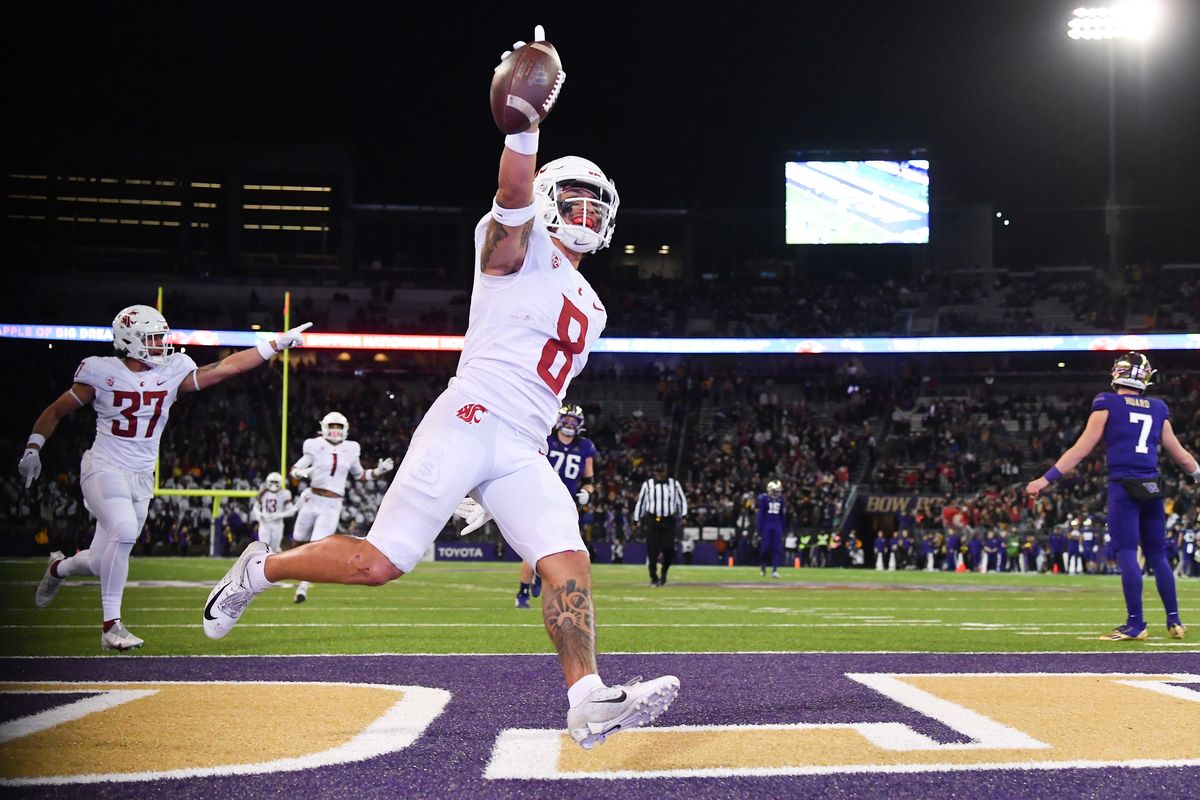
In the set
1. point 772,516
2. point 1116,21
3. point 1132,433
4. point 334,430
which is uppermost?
point 1116,21

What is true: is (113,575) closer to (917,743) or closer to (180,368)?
(180,368)

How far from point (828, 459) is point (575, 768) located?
34437 millimetres

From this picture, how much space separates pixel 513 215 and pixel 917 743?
2.28 metres

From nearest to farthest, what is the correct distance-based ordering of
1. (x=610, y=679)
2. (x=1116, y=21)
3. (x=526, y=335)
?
(x=526, y=335)
(x=610, y=679)
(x=1116, y=21)

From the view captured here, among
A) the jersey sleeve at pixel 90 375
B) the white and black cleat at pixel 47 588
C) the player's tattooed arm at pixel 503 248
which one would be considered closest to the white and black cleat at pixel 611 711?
the player's tattooed arm at pixel 503 248

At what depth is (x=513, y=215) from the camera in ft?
13.1

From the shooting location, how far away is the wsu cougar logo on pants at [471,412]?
4.24 metres

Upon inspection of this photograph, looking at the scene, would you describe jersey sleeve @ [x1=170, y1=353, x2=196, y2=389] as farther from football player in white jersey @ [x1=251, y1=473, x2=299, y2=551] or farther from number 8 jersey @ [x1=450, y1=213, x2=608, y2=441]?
football player in white jersey @ [x1=251, y1=473, x2=299, y2=551]

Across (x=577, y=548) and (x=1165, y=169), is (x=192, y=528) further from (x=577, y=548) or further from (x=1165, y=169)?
(x=1165, y=169)

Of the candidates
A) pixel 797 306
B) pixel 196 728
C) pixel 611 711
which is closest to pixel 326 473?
pixel 196 728

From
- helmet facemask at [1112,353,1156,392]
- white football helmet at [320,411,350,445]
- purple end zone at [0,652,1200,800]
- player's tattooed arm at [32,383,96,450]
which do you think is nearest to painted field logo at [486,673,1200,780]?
purple end zone at [0,652,1200,800]

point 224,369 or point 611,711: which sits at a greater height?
point 224,369

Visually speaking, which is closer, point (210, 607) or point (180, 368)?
point (210, 607)

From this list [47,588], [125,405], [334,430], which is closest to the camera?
[125,405]
